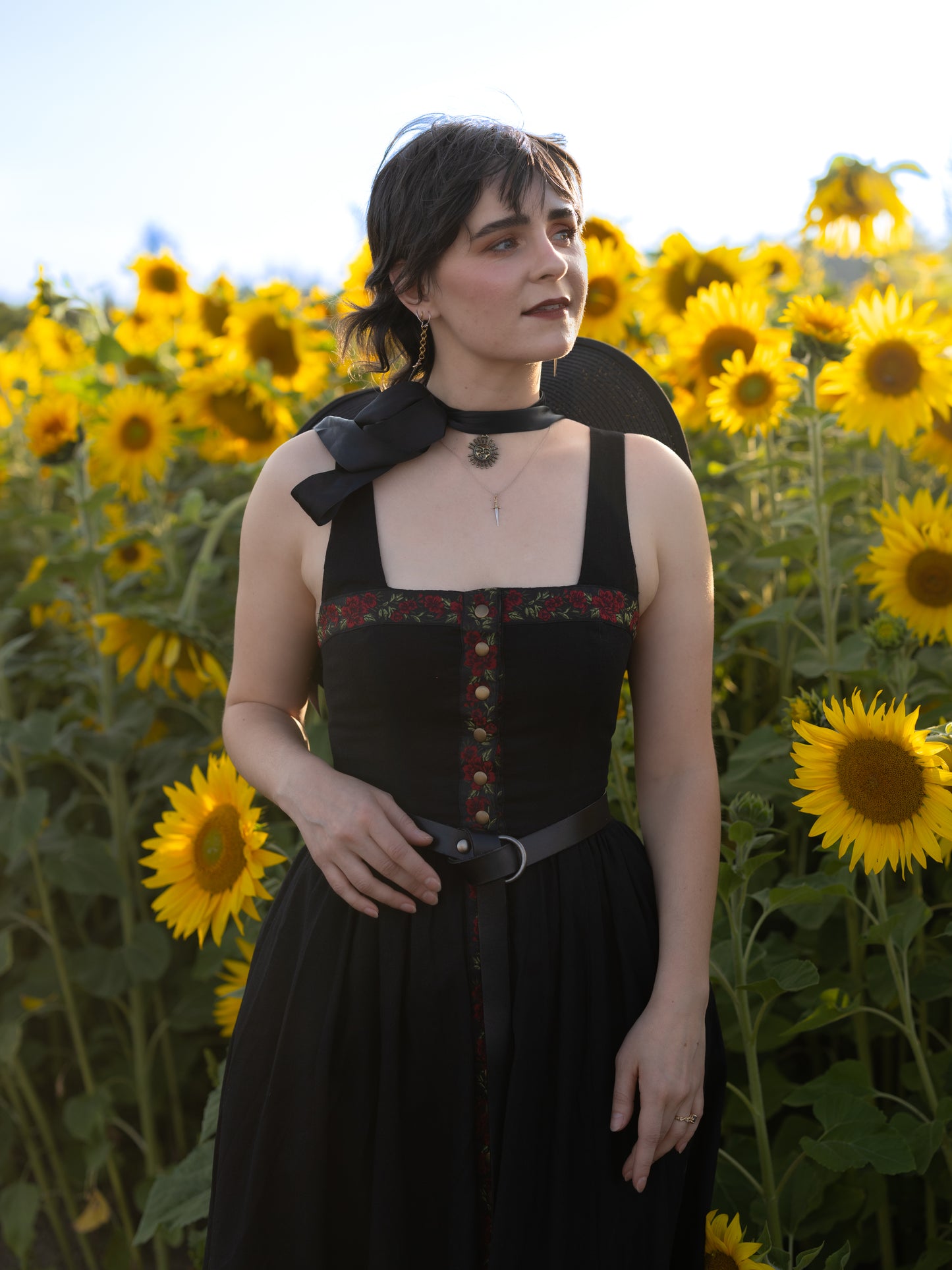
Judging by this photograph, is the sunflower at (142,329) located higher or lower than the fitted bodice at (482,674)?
higher

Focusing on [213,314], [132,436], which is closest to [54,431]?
[132,436]

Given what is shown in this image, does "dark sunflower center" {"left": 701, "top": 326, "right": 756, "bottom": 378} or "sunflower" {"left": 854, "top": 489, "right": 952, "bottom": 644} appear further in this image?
"dark sunflower center" {"left": 701, "top": 326, "right": 756, "bottom": 378}

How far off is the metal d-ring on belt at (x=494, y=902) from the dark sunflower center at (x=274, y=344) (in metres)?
2.39

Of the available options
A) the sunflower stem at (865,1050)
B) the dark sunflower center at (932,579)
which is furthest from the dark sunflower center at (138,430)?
the sunflower stem at (865,1050)

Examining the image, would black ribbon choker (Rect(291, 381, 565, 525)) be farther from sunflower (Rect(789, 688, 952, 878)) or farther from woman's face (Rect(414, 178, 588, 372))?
sunflower (Rect(789, 688, 952, 878))

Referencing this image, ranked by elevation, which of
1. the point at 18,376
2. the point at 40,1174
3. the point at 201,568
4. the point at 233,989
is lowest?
the point at 40,1174

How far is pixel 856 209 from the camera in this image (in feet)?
9.96

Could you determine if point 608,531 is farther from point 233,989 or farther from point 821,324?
point 233,989

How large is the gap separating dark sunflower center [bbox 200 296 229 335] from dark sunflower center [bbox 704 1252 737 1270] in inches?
132

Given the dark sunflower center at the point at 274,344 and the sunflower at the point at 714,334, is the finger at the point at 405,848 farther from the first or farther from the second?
the dark sunflower center at the point at 274,344

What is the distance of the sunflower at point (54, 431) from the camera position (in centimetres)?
285

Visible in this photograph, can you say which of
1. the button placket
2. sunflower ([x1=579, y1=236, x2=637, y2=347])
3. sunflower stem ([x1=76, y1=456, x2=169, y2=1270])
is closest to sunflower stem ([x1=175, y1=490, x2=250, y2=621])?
sunflower stem ([x1=76, y1=456, x2=169, y2=1270])

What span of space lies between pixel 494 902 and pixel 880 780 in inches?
21.8

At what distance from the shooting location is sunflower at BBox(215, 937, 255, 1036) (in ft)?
7.18
